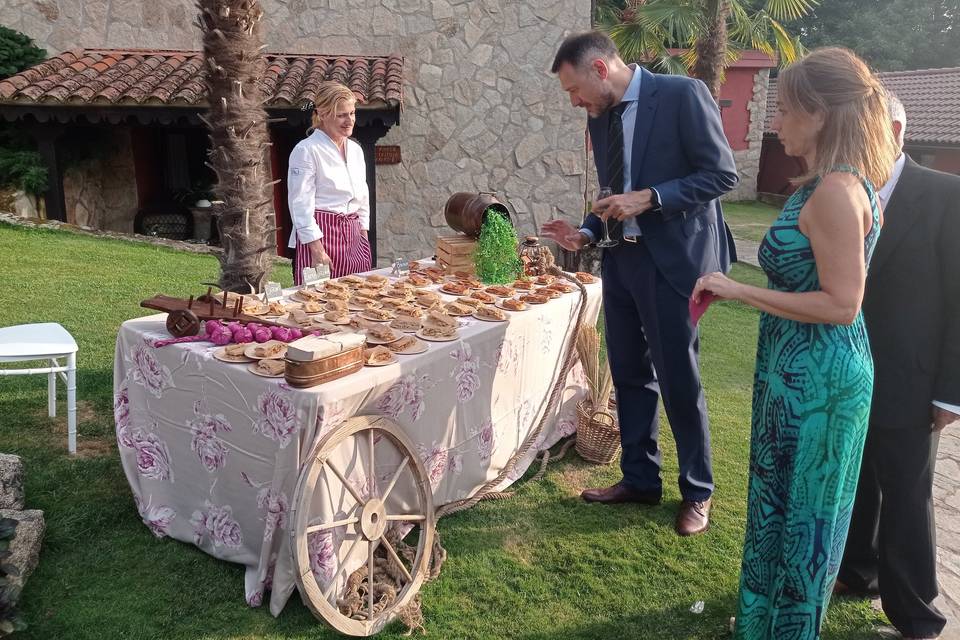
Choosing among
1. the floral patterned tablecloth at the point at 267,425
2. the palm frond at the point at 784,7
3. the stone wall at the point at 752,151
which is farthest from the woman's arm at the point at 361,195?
the stone wall at the point at 752,151

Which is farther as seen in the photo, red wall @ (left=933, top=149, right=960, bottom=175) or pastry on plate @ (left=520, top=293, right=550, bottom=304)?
red wall @ (left=933, top=149, right=960, bottom=175)

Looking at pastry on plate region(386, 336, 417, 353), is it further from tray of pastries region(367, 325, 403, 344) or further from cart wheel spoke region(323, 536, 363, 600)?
cart wheel spoke region(323, 536, 363, 600)

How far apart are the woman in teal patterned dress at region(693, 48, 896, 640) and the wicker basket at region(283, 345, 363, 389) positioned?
1.20m

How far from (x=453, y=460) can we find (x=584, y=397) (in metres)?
1.42

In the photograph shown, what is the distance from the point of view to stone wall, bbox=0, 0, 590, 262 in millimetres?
10141

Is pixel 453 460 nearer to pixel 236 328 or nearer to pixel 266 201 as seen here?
pixel 236 328

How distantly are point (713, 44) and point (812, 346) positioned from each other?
979 cm

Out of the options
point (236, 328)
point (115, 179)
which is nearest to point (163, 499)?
point (236, 328)

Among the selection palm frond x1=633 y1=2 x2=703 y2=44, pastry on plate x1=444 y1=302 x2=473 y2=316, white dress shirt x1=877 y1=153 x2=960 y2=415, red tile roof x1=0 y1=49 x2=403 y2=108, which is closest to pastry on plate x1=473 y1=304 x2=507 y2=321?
pastry on plate x1=444 y1=302 x2=473 y2=316

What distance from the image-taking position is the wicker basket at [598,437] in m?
3.90

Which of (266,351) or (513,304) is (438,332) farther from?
(266,351)

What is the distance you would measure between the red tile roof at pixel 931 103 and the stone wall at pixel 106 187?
13265mm

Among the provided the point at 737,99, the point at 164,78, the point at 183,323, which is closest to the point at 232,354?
the point at 183,323

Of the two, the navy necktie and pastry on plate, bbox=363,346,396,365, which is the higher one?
the navy necktie
